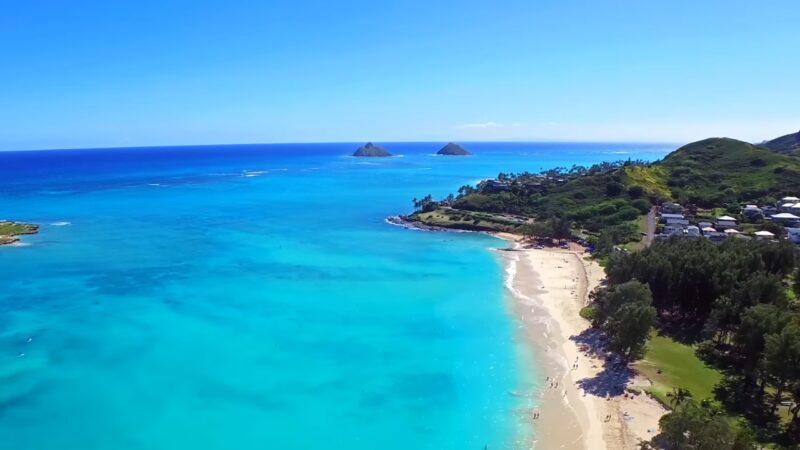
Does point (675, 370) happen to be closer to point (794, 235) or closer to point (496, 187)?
point (794, 235)

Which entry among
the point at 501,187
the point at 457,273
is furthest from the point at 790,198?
the point at 457,273

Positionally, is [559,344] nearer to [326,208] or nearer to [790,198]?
[790,198]

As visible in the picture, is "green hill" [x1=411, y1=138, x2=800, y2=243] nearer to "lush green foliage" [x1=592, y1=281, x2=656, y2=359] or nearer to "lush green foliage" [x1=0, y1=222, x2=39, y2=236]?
"lush green foliage" [x1=592, y1=281, x2=656, y2=359]

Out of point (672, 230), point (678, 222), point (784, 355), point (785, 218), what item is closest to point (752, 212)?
point (785, 218)

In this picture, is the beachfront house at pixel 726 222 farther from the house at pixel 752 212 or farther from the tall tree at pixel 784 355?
the tall tree at pixel 784 355

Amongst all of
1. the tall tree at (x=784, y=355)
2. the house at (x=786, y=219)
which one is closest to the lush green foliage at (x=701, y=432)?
the tall tree at (x=784, y=355)

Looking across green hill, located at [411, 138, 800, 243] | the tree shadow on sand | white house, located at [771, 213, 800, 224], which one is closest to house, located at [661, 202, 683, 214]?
green hill, located at [411, 138, 800, 243]
